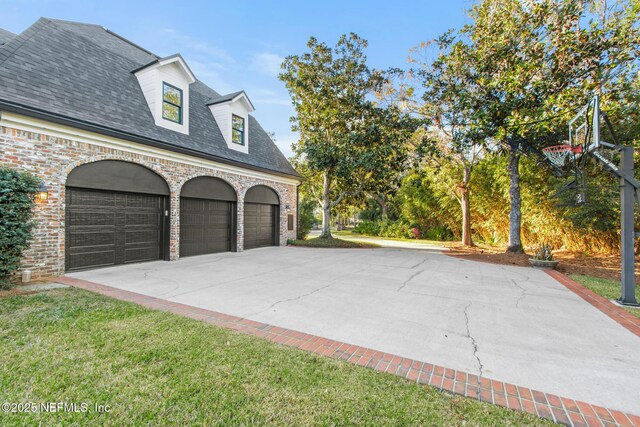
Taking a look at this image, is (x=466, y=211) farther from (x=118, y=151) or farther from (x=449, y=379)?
(x=118, y=151)

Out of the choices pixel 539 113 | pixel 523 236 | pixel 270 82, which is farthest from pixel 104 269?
pixel 523 236

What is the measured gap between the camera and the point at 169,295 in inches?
206

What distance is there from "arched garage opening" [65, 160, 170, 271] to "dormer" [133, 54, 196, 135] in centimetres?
217

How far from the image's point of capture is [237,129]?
12.3m

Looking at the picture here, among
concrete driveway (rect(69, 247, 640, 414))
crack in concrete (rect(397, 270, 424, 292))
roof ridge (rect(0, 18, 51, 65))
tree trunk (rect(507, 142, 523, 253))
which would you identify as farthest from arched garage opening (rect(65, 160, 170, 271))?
tree trunk (rect(507, 142, 523, 253))

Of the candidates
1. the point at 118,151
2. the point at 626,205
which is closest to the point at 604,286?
the point at 626,205

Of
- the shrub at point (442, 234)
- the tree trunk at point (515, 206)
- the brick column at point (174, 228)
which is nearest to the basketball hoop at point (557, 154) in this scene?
the tree trunk at point (515, 206)

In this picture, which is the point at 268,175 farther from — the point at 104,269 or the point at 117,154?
the point at 104,269

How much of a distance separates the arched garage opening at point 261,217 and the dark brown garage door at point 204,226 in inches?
41.2

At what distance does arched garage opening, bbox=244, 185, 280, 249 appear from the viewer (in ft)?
40.7

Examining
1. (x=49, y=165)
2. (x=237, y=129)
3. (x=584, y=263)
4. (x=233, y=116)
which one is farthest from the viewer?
(x=237, y=129)

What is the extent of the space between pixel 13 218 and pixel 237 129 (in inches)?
324

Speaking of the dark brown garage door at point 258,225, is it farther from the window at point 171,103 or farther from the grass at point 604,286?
the grass at point 604,286

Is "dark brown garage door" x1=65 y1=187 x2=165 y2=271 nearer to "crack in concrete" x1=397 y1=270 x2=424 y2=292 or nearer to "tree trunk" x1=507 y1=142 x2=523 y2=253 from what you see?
"crack in concrete" x1=397 y1=270 x2=424 y2=292
